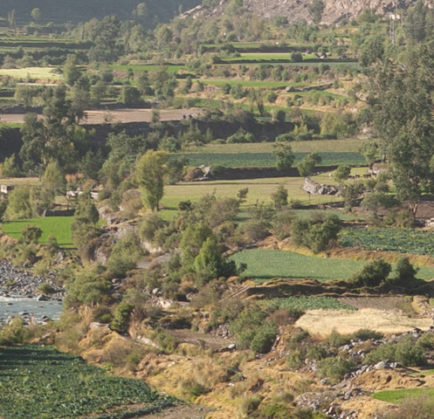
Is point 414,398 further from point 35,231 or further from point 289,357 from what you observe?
point 35,231

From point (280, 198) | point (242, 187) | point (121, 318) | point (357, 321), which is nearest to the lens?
point (357, 321)

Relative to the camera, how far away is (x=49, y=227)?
8850 cm

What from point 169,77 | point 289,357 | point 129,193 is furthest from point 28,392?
point 169,77

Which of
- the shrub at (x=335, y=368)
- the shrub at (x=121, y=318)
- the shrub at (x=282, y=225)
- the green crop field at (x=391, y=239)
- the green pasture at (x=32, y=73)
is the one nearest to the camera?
the shrub at (x=335, y=368)

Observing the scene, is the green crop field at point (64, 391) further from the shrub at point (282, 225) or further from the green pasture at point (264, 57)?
the green pasture at point (264, 57)

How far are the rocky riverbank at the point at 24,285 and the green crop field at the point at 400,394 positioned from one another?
29709 millimetres

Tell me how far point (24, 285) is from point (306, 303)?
69.8 feet

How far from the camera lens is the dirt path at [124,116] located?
438 ft

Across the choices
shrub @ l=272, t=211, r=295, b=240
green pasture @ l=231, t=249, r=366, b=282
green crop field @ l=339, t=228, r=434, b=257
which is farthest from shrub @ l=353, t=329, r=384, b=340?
shrub @ l=272, t=211, r=295, b=240

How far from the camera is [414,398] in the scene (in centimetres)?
4131

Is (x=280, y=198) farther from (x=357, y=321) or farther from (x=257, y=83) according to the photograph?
(x=257, y=83)

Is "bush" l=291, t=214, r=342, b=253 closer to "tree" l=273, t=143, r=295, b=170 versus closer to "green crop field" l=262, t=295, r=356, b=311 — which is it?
"green crop field" l=262, t=295, r=356, b=311

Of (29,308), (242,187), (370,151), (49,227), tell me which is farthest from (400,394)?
(370,151)

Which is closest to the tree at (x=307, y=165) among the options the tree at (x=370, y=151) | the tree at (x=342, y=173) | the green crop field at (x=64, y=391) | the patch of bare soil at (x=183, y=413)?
the tree at (x=370, y=151)
